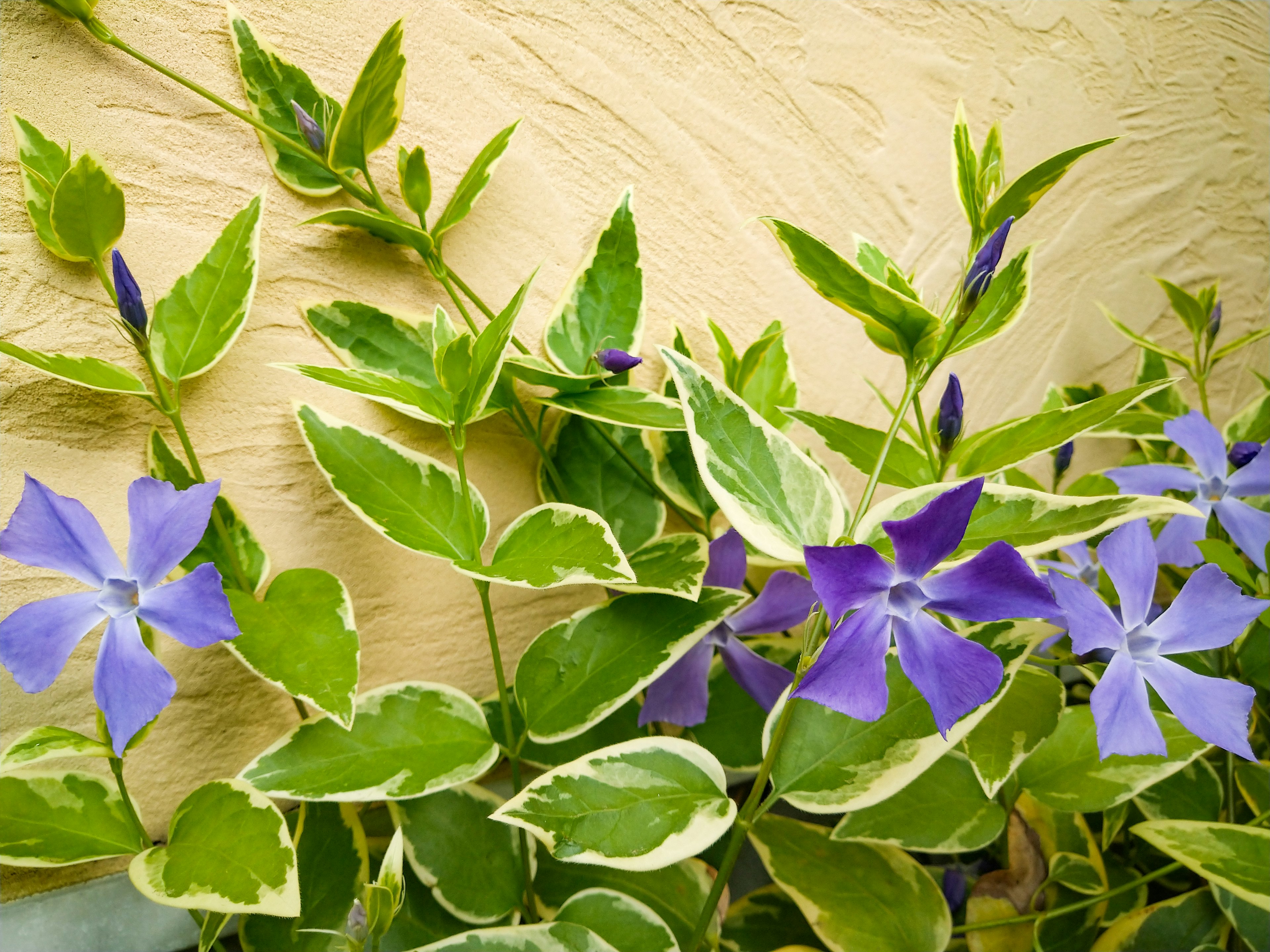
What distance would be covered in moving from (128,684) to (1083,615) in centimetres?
49

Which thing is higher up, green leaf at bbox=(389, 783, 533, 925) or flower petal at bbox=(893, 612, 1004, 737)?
→ flower petal at bbox=(893, 612, 1004, 737)

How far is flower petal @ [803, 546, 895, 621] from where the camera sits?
0.32 m

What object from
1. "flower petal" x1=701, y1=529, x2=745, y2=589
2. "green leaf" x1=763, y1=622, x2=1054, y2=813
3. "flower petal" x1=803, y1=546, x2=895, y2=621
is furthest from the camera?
"flower petal" x1=701, y1=529, x2=745, y2=589

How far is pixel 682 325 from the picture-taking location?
2.11 feet

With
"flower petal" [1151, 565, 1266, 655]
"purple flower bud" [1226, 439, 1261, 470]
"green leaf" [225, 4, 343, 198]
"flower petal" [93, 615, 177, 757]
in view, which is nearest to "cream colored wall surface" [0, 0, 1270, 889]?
"green leaf" [225, 4, 343, 198]

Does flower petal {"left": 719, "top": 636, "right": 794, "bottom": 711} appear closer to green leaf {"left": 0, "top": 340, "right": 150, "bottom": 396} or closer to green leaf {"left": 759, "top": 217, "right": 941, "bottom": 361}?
green leaf {"left": 759, "top": 217, "right": 941, "bottom": 361}

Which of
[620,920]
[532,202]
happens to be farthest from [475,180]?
[620,920]

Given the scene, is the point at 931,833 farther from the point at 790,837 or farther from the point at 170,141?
the point at 170,141

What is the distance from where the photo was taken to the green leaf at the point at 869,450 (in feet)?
1.68

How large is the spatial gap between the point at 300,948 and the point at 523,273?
0.47m

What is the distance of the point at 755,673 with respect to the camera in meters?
0.55

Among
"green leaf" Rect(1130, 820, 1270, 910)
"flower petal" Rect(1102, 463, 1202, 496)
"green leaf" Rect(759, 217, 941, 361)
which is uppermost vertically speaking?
"green leaf" Rect(759, 217, 941, 361)

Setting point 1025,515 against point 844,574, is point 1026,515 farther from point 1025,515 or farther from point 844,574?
point 844,574

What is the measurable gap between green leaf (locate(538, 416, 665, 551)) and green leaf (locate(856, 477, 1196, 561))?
8.1 inches
